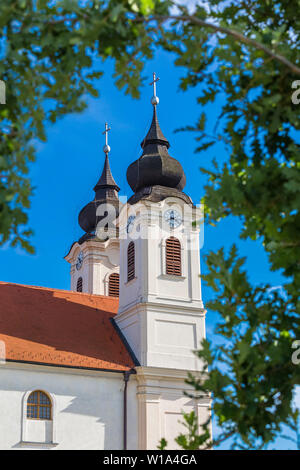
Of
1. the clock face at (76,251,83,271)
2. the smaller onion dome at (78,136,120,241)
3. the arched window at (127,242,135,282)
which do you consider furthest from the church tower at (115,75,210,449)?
the smaller onion dome at (78,136,120,241)

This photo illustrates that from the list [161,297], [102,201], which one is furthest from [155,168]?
[102,201]

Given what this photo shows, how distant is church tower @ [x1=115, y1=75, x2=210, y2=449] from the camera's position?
2306cm

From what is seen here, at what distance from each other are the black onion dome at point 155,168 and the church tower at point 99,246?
525 cm

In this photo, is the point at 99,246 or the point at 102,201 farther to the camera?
the point at 102,201

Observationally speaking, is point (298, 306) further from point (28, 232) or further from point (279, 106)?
point (28, 232)

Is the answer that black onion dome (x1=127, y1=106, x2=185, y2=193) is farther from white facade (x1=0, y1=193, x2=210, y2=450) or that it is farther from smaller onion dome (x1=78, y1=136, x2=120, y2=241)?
smaller onion dome (x1=78, y1=136, x2=120, y2=241)

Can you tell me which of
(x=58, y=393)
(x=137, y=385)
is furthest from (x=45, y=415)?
(x=137, y=385)

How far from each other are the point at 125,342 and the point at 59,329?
8.40 feet

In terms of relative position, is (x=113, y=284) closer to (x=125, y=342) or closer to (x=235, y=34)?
(x=125, y=342)

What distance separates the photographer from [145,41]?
569cm

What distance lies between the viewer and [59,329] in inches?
949

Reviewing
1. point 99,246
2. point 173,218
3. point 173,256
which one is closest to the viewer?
point 173,256

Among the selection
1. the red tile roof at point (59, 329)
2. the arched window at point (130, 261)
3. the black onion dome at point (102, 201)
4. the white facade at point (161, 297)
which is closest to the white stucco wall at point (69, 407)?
the red tile roof at point (59, 329)

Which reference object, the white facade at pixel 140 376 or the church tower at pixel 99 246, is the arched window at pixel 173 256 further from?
the church tower at pixel 99 246
